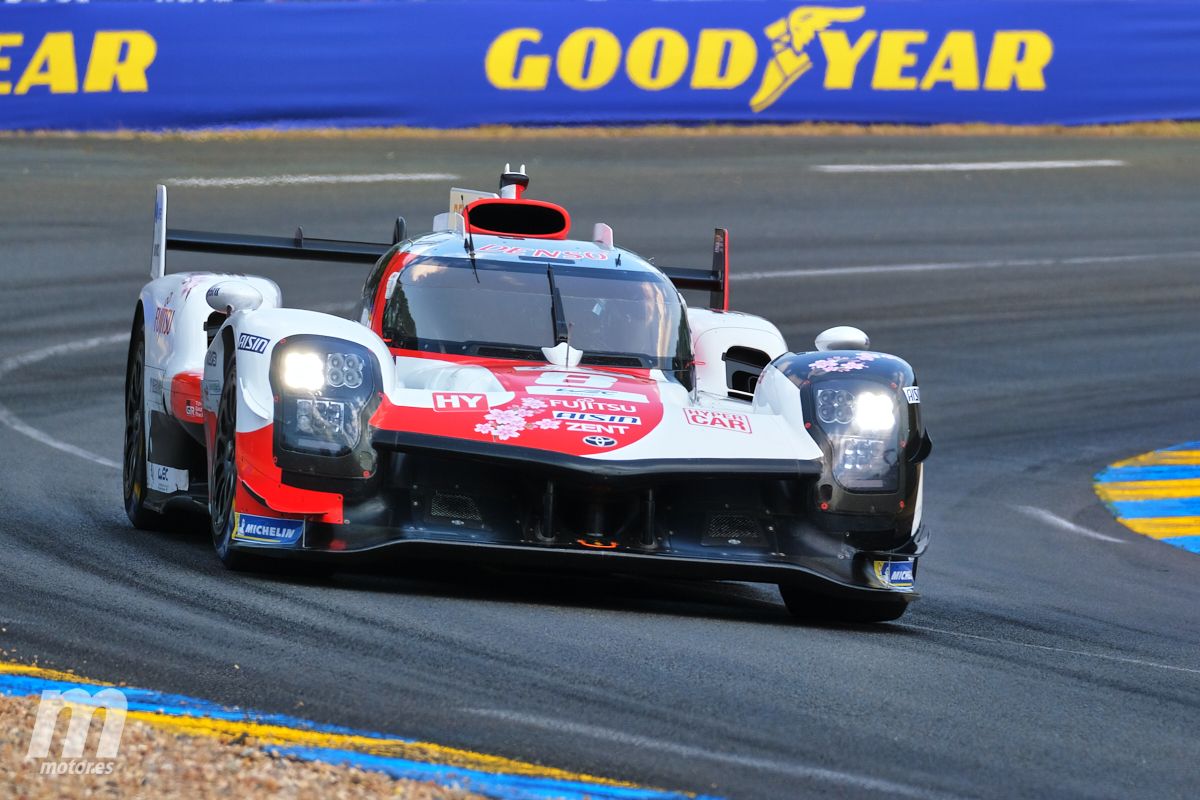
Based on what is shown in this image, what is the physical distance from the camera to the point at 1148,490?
12273 mm

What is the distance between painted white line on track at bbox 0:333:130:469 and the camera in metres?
11.0

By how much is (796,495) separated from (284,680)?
7.99 feet

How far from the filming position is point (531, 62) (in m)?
21.8

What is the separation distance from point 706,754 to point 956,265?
48.4 feet

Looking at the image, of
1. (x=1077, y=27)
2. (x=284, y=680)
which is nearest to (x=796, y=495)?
(x=284, y=680)

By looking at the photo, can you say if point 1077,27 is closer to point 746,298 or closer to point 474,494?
point 746,298

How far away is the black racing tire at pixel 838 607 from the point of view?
23.7ft

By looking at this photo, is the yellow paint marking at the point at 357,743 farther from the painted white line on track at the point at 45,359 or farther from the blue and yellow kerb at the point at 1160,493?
the blue and yellow kerb at the point at 1160,493

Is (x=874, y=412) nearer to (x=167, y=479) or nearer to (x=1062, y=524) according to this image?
(x=167, y=479)

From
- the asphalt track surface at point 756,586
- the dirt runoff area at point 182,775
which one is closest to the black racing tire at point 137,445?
the asphalt track surface at point 756,586

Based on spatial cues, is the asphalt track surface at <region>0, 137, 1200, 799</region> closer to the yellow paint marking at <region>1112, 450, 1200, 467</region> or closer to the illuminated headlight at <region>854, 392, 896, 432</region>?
the yellow paint marking at <region>1112, 450, 1200, 467</region>

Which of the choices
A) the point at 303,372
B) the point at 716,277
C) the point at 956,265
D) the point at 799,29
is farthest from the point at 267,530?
the point at 799,29

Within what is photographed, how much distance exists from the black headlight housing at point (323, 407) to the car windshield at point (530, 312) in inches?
43.0

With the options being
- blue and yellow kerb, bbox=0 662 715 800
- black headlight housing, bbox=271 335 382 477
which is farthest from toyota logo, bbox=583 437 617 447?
blue and yellow kerb, bbox=0 662 715 800
